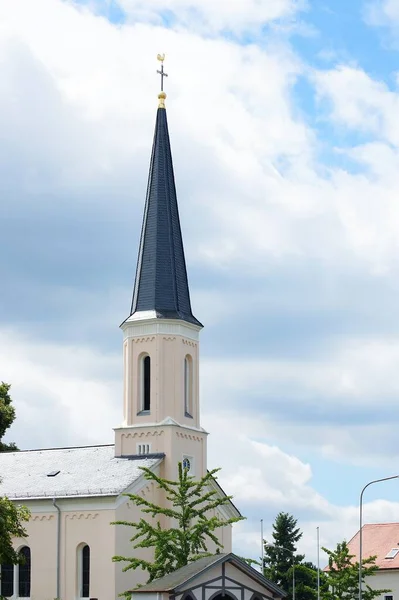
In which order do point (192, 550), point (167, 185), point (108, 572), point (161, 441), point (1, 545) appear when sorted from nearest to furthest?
1. point (1, 545)
2. point (192, 550)
3. point (108, 572)
4. point (161, 441)
5. point (167, 185)

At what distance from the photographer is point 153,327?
64.5m

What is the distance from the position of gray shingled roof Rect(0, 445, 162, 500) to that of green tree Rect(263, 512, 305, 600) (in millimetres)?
25201

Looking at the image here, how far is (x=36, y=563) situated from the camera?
61.0 meters

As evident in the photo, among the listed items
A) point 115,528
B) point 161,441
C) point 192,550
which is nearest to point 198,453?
point 161,441

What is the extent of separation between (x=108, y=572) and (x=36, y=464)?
10191 mm

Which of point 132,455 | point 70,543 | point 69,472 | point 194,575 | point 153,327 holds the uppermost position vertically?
point 153,327

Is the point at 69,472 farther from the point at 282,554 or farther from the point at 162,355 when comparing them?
the point at 282,554

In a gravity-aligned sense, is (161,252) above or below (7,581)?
above

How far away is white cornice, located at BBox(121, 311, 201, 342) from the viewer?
64.4 metres

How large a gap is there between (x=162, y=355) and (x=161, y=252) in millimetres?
6277

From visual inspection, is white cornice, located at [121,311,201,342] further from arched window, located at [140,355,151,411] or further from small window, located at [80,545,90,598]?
small window, located at [80,545,90,598]

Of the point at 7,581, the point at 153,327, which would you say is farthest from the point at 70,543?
the point at 153,327

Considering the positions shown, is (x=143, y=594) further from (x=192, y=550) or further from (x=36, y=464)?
(x=36, y=464)

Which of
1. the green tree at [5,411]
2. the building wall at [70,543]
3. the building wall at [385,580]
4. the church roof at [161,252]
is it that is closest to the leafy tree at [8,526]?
the green tree at [5,411]
